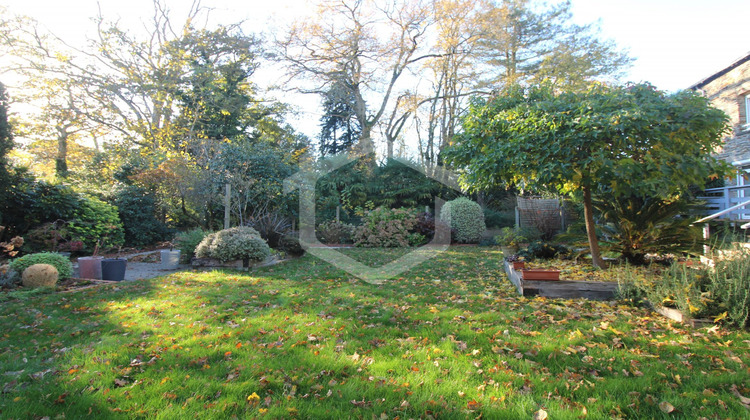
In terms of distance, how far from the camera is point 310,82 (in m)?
17.9

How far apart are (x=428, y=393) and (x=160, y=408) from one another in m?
1.51

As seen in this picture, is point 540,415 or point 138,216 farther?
point 138,216

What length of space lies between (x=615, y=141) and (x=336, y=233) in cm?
900

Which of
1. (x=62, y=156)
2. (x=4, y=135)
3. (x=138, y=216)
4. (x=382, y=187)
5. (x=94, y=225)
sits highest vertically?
(x=62, y=156)

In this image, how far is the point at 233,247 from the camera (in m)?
7.45

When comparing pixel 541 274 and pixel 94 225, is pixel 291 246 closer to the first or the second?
pixel 94 225

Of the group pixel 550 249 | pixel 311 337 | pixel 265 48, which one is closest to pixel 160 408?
pixel 311 337

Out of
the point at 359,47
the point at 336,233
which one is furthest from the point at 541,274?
the point at 359,47

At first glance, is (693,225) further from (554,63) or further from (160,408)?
(554,63)

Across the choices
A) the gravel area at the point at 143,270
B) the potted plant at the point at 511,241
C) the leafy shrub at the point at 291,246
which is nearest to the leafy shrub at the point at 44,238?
the gravel area at the point at 143,270

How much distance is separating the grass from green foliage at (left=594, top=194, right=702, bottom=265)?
2155 mm

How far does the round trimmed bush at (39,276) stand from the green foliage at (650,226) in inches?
328

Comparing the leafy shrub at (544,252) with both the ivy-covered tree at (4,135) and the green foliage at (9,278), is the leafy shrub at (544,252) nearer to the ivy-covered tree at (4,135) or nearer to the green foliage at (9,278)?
the green foliage at (9,278)

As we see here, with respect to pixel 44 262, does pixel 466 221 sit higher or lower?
higher
